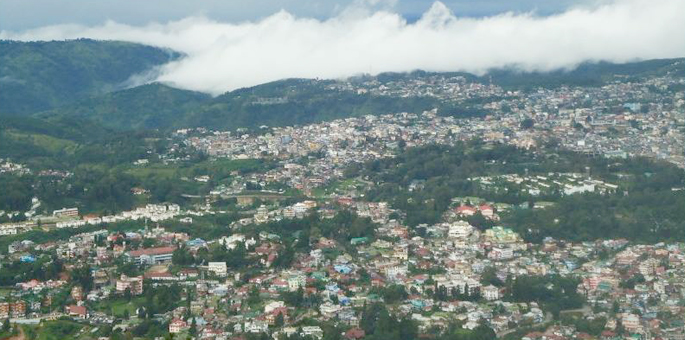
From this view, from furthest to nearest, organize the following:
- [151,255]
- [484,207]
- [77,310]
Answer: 1. [484,207]
2. [151,255]
3. [77,310]

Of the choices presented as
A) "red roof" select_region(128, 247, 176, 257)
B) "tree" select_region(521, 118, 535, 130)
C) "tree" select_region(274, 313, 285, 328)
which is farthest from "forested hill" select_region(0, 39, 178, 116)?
"tree" select_region(274, 313, 285, 328)

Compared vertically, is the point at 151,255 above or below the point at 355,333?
above

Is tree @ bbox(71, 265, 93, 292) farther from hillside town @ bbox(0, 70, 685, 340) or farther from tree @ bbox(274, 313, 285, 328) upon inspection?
tree @ bbox(274, 313, 285, 328)

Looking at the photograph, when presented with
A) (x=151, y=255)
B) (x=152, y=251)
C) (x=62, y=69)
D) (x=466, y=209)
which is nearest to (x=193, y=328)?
(x=151, y=255)

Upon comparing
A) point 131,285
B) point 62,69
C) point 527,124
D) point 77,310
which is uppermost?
point 62,69

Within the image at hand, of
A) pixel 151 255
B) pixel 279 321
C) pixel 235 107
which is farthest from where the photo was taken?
pixel 235 107

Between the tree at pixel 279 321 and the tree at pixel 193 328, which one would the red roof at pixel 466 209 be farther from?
the tree at pixel 193 328

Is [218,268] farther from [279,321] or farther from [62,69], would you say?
[62,69]

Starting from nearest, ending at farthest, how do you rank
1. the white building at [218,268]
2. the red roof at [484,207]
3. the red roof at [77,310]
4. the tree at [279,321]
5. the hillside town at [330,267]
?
the tree at [279,321] < the hillside town at [330,267] < the red roof at [77,310] < the white building at [218,268] < the red roof at [484,207]

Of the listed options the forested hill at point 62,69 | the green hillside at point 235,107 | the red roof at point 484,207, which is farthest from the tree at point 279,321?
the forested hill at point 62,69
